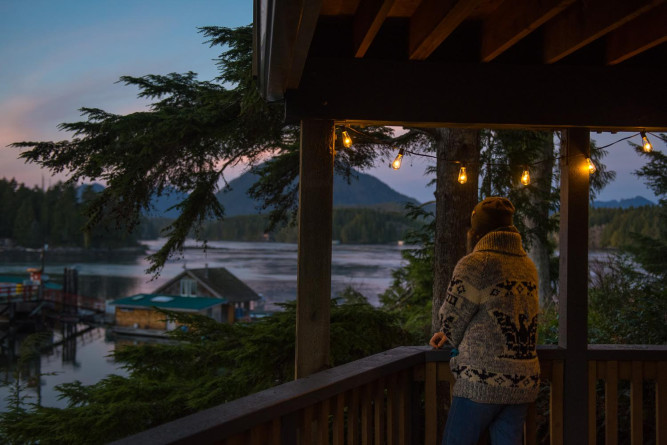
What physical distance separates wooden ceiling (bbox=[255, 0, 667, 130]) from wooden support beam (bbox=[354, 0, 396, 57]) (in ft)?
0.04

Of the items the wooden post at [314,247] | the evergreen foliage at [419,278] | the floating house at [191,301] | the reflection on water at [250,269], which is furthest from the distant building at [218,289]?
the wooden post at [314,247]

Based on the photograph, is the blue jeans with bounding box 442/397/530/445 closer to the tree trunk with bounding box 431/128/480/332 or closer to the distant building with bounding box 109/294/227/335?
the tree trunk with bounding box 431/128/480/332

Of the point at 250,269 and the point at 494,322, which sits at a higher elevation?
the point at 494,322

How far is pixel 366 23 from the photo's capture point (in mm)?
2711

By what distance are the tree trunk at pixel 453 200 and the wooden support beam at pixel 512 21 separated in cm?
269

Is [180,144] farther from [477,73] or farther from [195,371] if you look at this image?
[477,73]

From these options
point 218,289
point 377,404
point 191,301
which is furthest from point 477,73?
point 218,289

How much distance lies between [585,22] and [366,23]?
1.03 m

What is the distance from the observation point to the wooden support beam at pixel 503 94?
3084 millimetres

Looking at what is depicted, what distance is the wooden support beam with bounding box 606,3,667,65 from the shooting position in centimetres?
262

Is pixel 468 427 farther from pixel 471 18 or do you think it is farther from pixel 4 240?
pixel 4 240

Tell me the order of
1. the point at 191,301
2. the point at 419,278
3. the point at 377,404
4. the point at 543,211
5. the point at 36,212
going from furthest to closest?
1. the point at 36,212
2. the point at 191,301
3. the point at 419,278
4. the point at 543,211
5. the point at 377,404

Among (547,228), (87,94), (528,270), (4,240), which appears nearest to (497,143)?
(547,228)

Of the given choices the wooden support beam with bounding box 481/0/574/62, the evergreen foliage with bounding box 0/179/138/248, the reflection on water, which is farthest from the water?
the wooden support beam with bounding box 481/0/574/62
